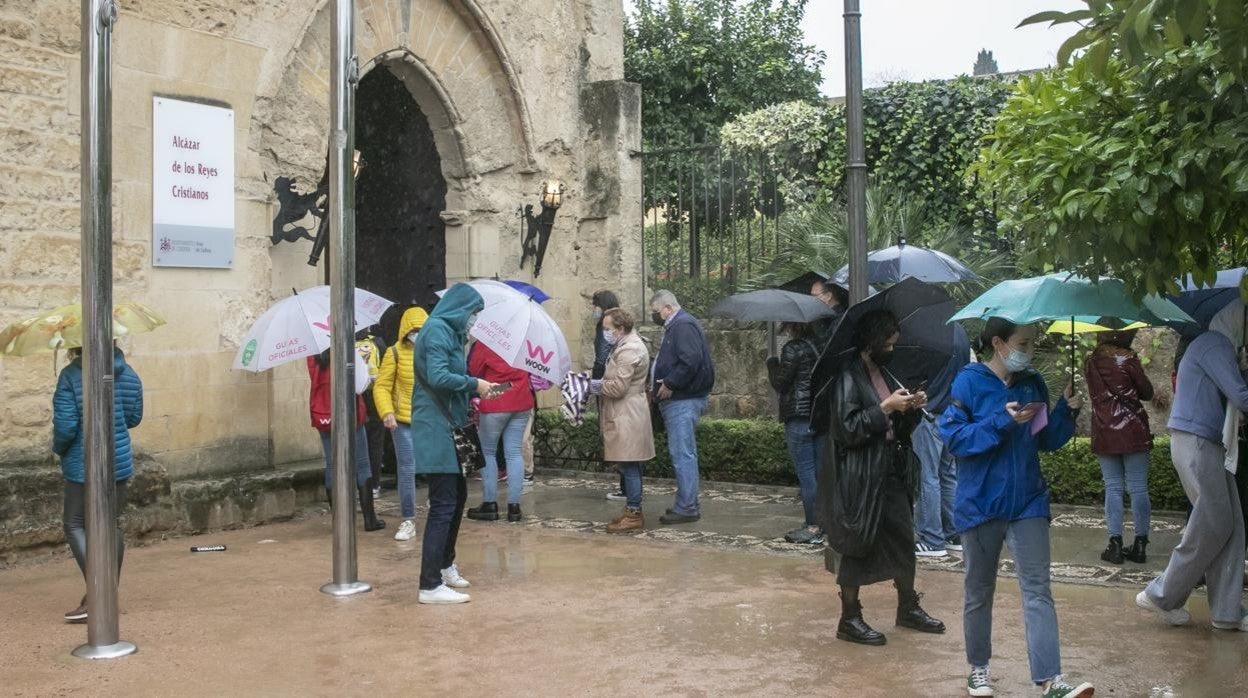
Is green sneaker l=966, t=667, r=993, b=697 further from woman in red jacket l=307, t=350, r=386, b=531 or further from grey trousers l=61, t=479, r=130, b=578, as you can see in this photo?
woman in red jacket l=307, t=350, r=386, b=531

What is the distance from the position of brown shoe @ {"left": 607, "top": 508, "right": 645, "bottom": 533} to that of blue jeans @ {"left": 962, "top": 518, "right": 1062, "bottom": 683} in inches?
173

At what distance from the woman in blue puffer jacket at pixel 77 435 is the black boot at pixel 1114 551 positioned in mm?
5779

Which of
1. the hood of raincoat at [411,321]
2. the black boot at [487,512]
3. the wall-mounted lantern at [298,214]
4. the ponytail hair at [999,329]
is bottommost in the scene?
the black boot at [487,512]

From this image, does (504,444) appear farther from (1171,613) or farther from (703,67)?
(703,67)

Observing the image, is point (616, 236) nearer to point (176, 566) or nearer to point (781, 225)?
point (781, 225)

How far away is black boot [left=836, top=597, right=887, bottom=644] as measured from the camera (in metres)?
6.42

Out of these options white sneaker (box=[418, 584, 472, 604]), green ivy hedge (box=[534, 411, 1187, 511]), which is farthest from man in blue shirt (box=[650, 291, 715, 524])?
white sneaker (box=[418, 584, 472, 604])

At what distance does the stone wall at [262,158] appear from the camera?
29.0 feet

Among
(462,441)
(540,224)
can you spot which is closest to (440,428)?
(462,441)

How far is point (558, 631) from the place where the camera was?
22.3 feet

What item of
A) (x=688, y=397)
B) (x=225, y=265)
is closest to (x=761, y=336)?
(x=688, y=397)

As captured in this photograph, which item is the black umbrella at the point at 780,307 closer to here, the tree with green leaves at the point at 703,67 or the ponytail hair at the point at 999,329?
the ponytail hair at the point at 999,329

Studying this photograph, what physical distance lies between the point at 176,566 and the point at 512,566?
2.14 meters

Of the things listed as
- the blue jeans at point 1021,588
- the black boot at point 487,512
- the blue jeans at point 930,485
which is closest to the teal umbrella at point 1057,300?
the blue jeans at point 1021,588
